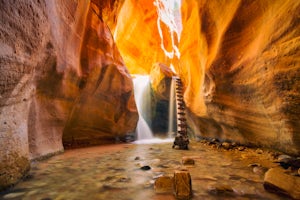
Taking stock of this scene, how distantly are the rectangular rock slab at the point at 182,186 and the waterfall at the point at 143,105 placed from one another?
1000cm

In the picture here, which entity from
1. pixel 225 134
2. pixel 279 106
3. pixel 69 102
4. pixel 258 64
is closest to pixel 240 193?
pixel 279 106

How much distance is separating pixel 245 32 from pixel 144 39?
19.7m

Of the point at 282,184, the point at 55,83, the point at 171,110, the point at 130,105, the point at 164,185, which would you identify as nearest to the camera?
the point at 282,184

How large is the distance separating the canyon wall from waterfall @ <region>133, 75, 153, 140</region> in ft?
5.61

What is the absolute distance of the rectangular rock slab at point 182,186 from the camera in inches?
95.5

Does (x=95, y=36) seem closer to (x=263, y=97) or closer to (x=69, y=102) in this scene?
(x=69, y=102)

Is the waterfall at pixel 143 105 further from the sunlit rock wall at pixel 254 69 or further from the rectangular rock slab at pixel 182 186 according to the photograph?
the rectangular rock slab at pixel 182 186

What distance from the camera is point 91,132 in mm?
8891

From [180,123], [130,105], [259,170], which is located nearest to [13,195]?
[259,170]

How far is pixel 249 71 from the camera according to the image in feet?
15.5

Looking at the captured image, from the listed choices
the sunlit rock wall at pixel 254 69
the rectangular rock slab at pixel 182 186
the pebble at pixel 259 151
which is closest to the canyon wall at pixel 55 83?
the rectangular rock slab at pixel 182 186

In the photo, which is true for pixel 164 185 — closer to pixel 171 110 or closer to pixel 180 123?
pixel 180 123

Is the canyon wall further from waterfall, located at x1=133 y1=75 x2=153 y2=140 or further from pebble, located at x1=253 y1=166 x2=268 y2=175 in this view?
pebble, located at x1=253 y1=166 x2=268 y2=175

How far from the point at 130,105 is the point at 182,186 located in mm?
8313
